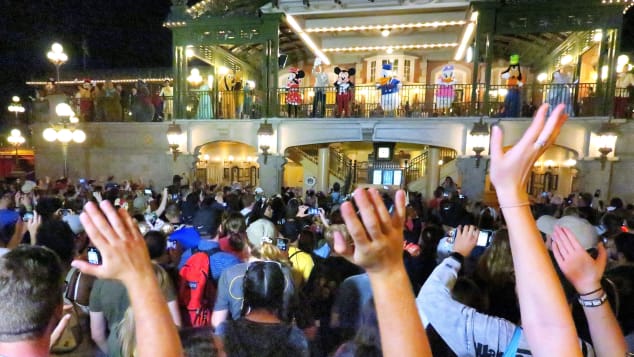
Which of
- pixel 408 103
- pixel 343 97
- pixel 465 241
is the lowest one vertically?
pixel 465 241

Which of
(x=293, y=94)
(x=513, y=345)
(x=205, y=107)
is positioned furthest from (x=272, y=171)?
(x=513, y=345)

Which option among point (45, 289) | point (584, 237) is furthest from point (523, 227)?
point (584, 237)

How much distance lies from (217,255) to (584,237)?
11.7ft

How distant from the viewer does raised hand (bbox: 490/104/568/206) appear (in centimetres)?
117

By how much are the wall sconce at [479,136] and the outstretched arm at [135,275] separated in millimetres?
12411

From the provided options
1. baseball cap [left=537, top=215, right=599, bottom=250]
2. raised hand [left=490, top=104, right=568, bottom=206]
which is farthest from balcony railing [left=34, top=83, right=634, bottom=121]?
raised hand [left=490, top=104, right=568, bottom=206]

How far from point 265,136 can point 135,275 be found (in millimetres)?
12487

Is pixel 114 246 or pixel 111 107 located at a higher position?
pixel 111 107

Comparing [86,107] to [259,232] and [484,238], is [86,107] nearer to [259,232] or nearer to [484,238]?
[259,232]

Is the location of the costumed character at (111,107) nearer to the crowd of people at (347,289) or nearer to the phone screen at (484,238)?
the crowd of people at (347,289)

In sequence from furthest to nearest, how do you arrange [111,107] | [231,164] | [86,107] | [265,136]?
[231,164] < [86,107] < [111,107] < [265,136]

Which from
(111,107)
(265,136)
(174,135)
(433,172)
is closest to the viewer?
(265,136)

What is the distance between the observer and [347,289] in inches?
123

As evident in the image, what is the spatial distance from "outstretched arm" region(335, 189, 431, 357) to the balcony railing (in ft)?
41.0
